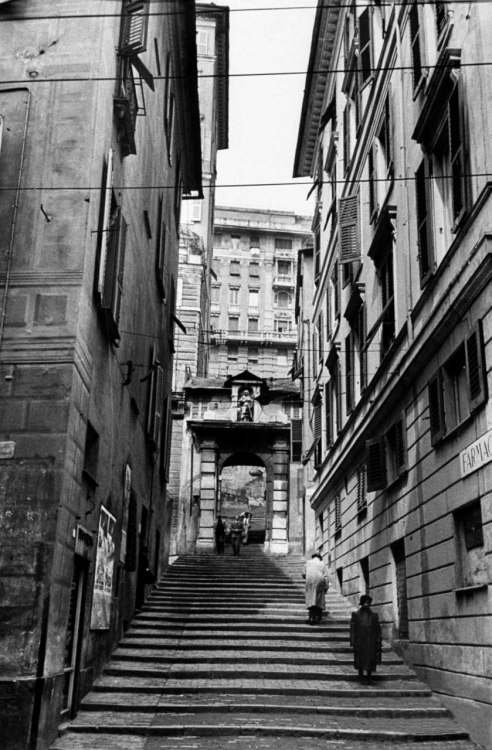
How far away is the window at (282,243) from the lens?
74.1 meters

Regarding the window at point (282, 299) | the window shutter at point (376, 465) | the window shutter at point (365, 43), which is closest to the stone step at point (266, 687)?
the window shutter at point (376, 465)

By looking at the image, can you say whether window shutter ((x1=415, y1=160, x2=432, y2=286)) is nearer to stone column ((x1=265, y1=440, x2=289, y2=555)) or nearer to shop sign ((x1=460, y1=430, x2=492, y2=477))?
shop sign ((x1=460, y1=430, x2=492, y2=477))

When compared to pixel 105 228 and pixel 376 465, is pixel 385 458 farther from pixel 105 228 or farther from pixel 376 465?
pixel 105 228

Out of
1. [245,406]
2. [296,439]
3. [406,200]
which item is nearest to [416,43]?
[406,200]

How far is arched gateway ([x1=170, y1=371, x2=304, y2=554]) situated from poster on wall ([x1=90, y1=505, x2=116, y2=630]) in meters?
17.6

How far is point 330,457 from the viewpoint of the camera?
74.7ft

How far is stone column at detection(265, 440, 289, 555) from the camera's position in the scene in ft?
98.9

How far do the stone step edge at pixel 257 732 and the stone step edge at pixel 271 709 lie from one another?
32.0 inches

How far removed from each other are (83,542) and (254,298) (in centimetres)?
6203

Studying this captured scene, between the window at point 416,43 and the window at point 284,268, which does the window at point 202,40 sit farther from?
the window at point 416,43

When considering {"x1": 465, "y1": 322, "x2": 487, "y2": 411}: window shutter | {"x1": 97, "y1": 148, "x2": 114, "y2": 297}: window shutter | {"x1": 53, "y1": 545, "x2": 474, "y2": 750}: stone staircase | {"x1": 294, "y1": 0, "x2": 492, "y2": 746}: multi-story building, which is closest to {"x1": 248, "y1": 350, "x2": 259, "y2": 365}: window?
{"x1": 294, "y1": 0, "x2": 492, "y2": 746}: multi-story building

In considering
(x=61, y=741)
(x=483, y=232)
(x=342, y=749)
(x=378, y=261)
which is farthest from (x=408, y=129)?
(x=61, y=741)

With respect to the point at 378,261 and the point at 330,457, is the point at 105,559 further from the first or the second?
the point at 330,457

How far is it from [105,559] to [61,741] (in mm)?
3242
